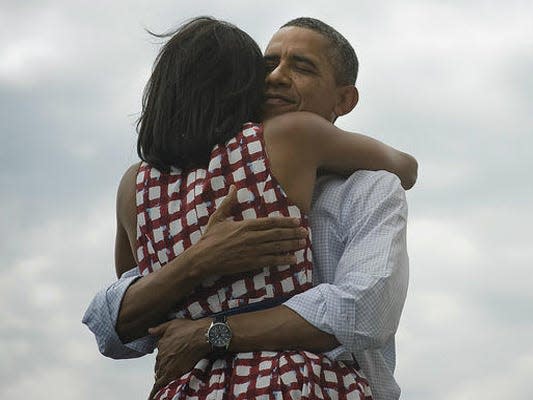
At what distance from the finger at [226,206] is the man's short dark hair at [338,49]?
1.09 m

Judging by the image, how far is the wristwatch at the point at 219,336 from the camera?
3248mm

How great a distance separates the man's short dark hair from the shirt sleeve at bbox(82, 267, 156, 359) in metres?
1.22

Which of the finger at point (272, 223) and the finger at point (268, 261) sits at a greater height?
the finger at point (272, 223)

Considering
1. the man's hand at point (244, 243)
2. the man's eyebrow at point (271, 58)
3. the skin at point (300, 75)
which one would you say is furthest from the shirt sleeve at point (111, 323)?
the man's eyebrow at point (271, 58)

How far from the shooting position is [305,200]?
11.2ft

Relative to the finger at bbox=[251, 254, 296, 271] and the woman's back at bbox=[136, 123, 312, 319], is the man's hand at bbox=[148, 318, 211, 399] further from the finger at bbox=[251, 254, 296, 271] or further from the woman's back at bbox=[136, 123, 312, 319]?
the finger at bbox=[251, 254, 296, 271]

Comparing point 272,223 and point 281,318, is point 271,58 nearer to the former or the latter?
point 272,223

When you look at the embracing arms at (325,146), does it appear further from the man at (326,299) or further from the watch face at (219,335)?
the watch face at (219,335)

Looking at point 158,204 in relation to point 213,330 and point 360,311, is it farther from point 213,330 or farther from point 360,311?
point 360,311

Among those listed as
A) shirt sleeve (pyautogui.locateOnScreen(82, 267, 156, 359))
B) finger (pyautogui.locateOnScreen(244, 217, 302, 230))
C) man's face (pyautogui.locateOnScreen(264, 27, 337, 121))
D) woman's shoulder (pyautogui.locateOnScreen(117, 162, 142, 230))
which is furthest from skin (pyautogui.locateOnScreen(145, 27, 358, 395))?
woman's shoulder (pyautogui.locateOnScreen(117, 162, 142, 230))

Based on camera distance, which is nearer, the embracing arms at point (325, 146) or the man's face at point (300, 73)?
the embracing arms at point (325, 146)

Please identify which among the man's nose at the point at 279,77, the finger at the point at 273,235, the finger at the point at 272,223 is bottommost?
the finger at the point at 273,235

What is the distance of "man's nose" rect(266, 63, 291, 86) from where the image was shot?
399 cm

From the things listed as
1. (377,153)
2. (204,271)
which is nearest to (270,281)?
(204,271)
